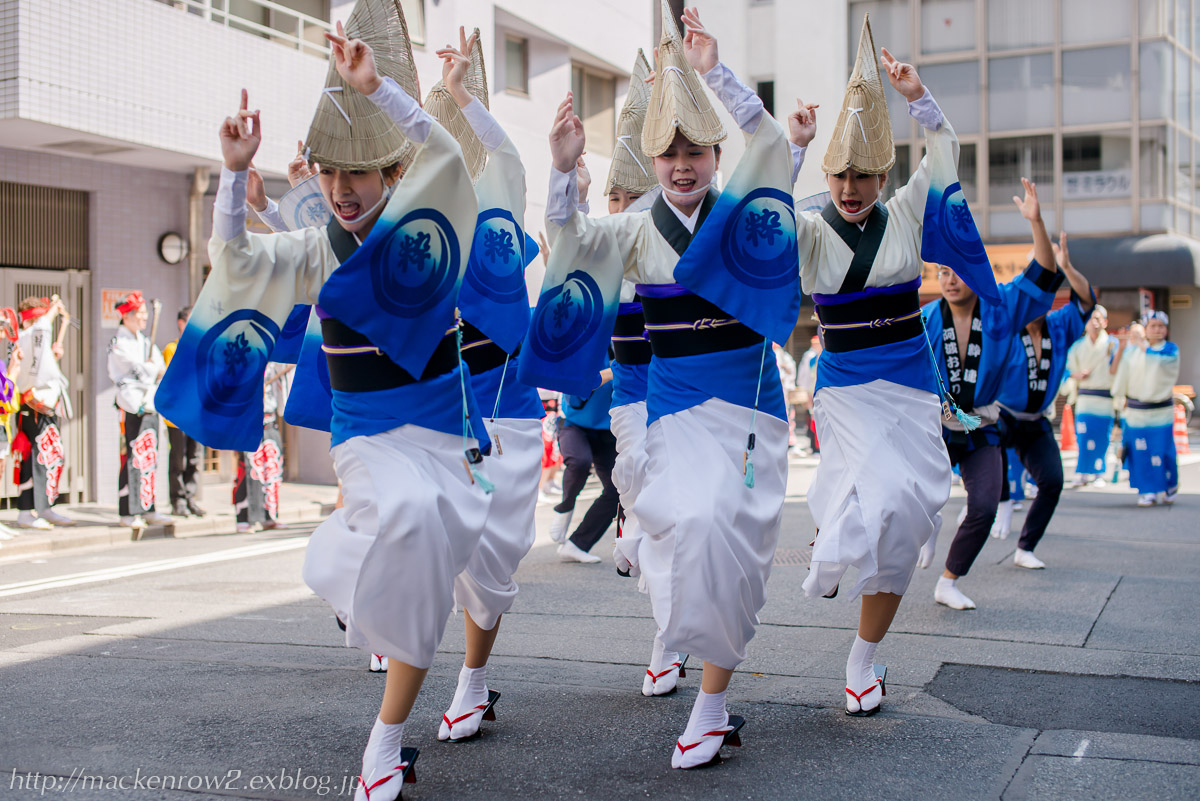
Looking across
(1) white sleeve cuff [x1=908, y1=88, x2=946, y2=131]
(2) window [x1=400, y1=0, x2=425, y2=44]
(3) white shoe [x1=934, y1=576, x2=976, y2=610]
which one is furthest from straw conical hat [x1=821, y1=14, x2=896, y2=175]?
(2) window [x1=400, y1=0, x2=425, y2=44]

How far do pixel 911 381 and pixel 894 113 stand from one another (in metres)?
24.8

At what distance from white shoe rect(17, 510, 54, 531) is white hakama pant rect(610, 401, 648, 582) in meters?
6.88

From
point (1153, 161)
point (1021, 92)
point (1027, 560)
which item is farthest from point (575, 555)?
point (1021, 92)

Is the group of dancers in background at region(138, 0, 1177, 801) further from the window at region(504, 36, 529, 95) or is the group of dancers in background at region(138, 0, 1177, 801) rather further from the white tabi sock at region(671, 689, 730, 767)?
the window at region(504, 36, 529, 95)

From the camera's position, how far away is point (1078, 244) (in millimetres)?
24453

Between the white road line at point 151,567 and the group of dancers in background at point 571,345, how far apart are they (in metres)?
4.45

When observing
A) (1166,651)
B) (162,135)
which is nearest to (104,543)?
(162,135)

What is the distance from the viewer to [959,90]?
2602 cm

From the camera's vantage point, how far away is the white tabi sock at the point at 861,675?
421 cm

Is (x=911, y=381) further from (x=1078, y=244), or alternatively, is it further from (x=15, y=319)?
(x=1078, y=244)

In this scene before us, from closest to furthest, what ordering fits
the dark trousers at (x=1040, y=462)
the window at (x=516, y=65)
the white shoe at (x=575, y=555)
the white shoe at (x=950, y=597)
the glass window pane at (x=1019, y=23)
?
the white shoe at (x=950, y=597) → the dark trousers at (x=1040, y=462) → the white shoe at (x=575, y=555) → the window at (x=516, y=65) → the glass window pane at (x=1019, y=23)

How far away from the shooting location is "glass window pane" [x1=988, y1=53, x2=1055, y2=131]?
82.6ft

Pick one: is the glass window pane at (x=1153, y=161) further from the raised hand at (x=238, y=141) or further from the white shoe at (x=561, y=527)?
the raised hand at (x=238, y=141)

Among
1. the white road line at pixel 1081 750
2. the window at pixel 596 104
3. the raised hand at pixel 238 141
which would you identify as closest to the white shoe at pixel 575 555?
the white road line at pixel 1081 750
